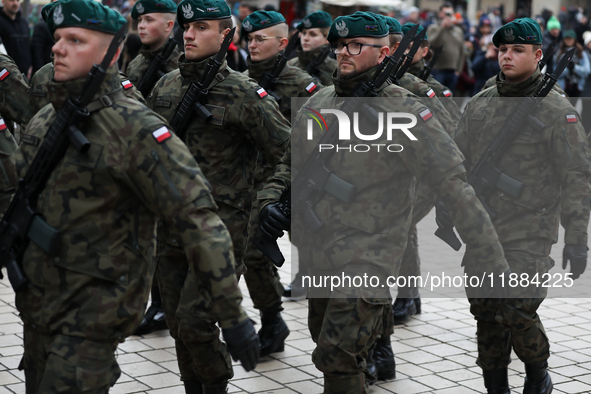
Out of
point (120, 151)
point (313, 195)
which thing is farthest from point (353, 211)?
point (120, 151)

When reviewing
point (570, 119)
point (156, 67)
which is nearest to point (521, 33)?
point (570, 119)

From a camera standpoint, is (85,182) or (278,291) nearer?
(85,182)

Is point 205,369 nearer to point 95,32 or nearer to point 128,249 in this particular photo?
point 128,249

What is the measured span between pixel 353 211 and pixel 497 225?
4.08 feet

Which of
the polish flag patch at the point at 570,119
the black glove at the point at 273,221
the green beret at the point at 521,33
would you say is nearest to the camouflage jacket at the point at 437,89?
the green beret at the point at 521,33

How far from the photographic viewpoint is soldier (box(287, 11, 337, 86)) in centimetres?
836

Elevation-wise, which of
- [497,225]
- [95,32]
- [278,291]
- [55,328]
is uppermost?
[95,32]

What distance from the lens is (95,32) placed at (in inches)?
121

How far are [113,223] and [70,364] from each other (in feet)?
1.76

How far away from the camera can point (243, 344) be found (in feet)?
9.55

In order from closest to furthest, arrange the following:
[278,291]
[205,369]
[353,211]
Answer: [353,211] < [205,369] < [278,291]

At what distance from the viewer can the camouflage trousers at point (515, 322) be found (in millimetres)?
4746

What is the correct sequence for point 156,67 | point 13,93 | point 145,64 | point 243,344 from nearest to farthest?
point 243,344, point 13,93, point 156,67, point 145,64

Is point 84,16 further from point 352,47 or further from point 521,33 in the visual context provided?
point 521,33
